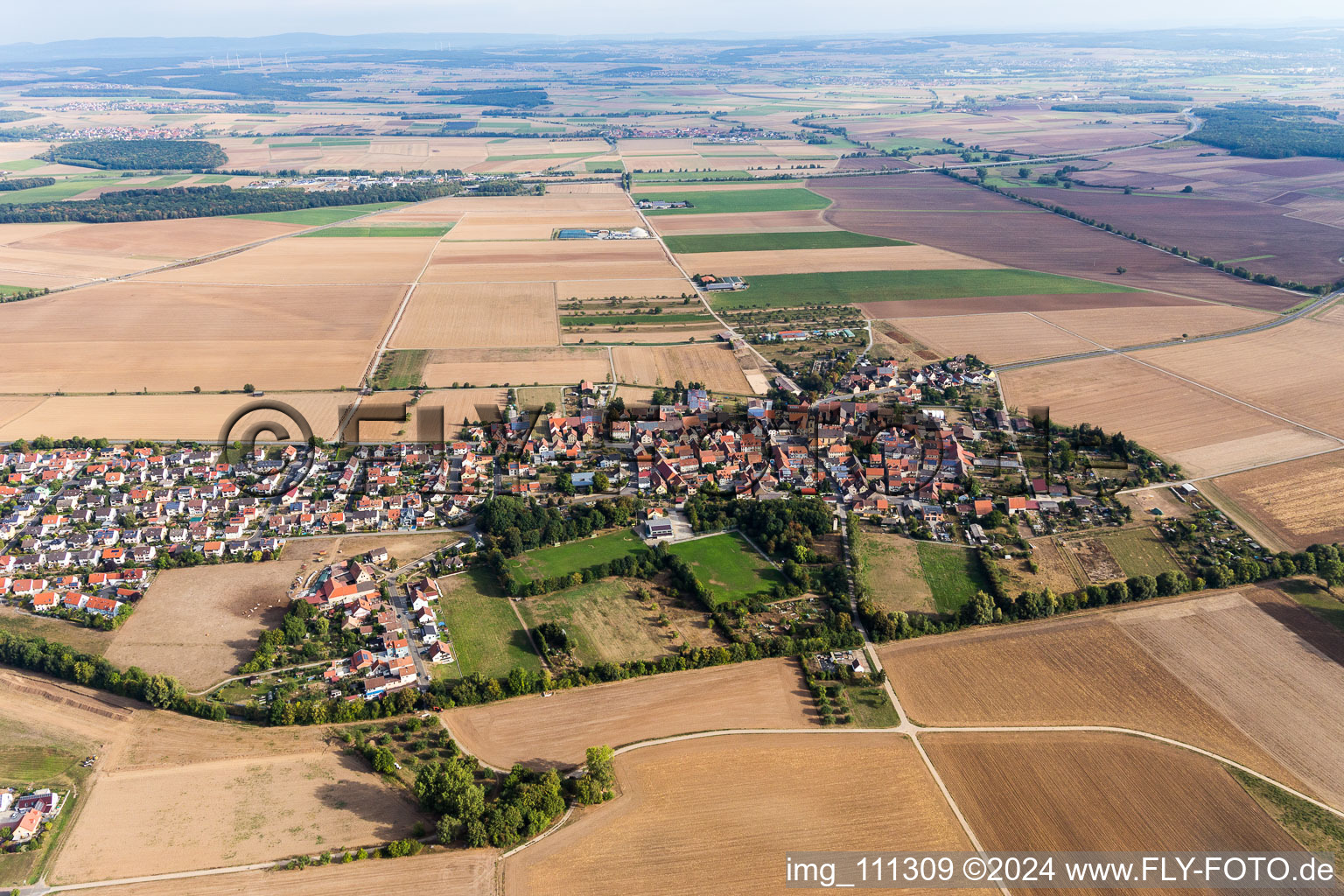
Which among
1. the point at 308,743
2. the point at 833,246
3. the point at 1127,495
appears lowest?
the point at 308,743

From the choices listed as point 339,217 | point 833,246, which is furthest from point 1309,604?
point 339,217

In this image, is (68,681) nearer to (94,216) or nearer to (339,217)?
(339,217)

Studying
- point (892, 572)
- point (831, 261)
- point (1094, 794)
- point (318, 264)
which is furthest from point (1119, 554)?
point (318, 264)

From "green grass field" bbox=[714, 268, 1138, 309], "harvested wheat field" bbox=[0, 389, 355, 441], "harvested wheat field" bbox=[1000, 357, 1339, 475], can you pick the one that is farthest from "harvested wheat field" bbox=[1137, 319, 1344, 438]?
"harvested wheat field" bbox=[0, 389, 355, 441]

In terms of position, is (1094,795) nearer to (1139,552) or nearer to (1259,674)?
(1259,674)

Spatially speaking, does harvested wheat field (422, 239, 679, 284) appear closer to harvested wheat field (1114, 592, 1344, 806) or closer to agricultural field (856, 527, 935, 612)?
agricultural field (856, 527, 935, 612)

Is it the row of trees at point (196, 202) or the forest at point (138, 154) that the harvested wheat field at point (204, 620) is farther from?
the forest at point (138, 154)
